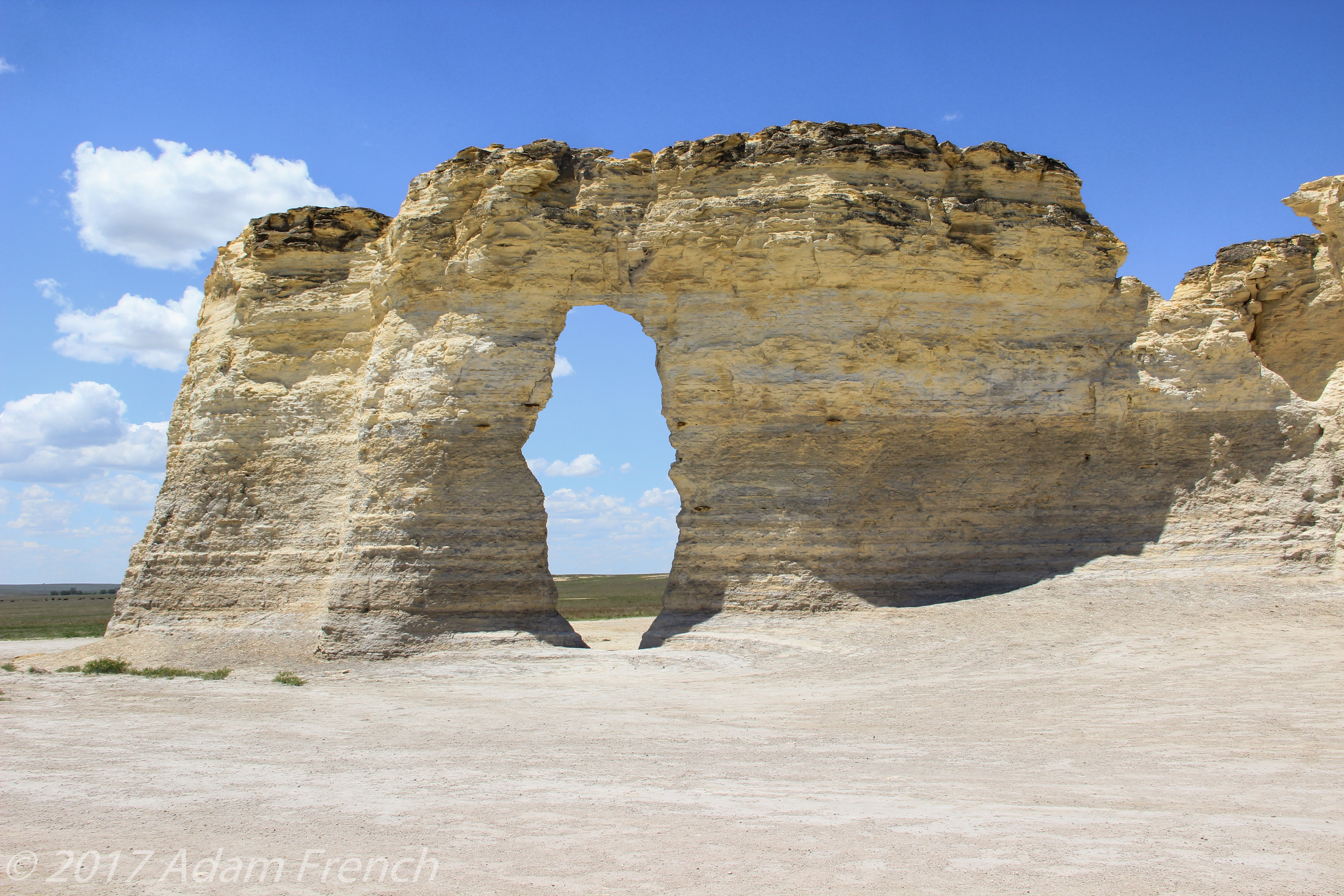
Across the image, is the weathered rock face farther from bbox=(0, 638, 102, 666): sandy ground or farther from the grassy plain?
bbox=(0, 638, 102, 666): sandy ground

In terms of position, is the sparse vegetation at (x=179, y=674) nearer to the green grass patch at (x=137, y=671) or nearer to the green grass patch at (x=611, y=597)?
the green grass patch at (x=137, y=671)

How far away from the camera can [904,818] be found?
5.09m

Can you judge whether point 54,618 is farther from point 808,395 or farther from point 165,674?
point 808,395

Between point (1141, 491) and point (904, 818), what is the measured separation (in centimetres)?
991

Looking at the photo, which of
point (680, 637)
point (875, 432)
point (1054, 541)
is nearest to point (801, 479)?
point (875, 432)

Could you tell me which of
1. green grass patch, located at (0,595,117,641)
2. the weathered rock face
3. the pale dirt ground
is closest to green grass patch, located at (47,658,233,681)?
the pale dirt ground

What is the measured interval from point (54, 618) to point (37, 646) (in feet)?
78.2

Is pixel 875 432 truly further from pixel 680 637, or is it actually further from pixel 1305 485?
pixel 1305 485

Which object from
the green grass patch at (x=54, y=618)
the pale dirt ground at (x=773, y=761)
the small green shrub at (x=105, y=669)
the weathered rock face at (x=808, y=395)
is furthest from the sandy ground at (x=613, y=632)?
the green grass patch at (x=54, y=618)

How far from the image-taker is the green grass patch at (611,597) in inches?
1164

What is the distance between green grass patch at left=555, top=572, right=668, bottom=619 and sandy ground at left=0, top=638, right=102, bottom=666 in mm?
10817

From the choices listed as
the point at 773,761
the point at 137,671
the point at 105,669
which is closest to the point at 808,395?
the point at 773,761

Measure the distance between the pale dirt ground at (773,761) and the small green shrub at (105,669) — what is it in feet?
2.25

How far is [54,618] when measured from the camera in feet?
132
